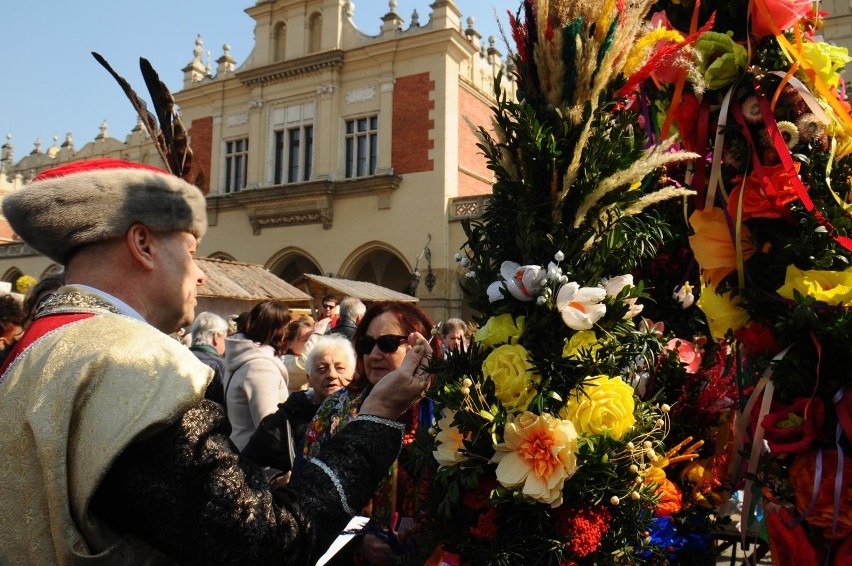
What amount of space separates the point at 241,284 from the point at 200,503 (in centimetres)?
824

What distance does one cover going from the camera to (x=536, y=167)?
1779 mm

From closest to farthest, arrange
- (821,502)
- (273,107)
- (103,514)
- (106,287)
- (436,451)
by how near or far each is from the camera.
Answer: (103,514), (106,287), (821,502), (436,451), (273,107)

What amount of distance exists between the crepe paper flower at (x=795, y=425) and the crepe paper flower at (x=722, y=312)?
0.26 meters

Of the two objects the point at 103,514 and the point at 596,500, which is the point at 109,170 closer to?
the point at 103,514

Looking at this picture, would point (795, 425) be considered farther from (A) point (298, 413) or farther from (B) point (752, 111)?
(A) point (298, 413)

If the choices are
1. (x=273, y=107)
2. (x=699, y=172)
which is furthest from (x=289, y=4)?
(x=699, y=172)

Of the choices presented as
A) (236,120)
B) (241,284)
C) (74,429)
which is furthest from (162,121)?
(236,120)

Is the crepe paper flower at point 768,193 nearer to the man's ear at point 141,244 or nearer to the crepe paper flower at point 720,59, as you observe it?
the crepe paper flower at point 720,59

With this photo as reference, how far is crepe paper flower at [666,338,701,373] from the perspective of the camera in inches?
88.2

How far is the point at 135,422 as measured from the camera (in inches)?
50.0

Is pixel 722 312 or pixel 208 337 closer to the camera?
pixel 722 312

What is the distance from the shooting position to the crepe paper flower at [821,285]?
168 centimetres

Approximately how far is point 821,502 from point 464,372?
3.12 feet

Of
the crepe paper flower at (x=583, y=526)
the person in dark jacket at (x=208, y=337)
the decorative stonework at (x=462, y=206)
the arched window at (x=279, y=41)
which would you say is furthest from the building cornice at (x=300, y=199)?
the crepe paper flower at (x=583, y=526)
